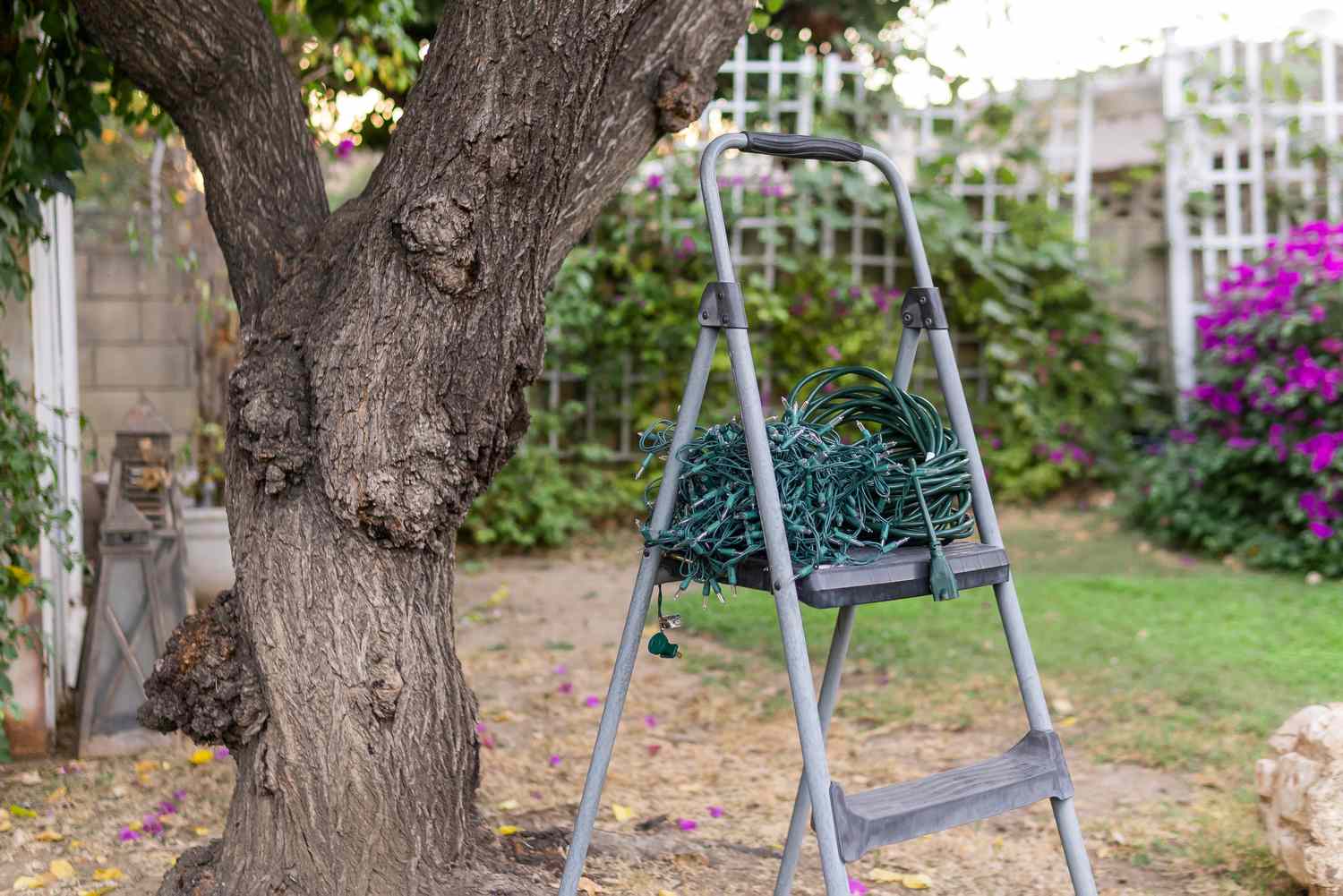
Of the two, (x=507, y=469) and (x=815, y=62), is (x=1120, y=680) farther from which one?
(x=815, y=62)

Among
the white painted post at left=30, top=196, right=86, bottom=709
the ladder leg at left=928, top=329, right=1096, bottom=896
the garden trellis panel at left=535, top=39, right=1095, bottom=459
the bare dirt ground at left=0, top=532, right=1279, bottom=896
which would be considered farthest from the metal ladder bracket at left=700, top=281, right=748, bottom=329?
the garden trellis panel at left=535, top=39, right=1095, bottom=459

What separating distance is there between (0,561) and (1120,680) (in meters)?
3.54

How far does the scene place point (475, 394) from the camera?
2.22 m

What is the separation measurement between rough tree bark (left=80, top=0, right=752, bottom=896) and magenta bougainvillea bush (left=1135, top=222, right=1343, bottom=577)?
4392 mm

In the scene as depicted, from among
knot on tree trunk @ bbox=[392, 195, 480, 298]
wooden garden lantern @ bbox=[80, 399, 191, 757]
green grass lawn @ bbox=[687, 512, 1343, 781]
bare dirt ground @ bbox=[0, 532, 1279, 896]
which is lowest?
bare dirt ground @ bbox=[0, 532, 1279, 896]

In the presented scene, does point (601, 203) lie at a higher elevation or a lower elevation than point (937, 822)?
higher

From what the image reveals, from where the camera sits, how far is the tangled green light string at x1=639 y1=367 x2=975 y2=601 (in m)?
1.87

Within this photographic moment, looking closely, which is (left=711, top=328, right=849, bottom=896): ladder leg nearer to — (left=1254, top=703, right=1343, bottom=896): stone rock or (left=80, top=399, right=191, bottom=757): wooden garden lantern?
(left=1254, top=703, right=1343, bottom=896): stone rock

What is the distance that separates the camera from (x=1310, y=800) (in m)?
2.46

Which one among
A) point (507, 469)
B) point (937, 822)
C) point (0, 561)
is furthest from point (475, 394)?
point (507, 469)

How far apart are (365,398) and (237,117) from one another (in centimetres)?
72

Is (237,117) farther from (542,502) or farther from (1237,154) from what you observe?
(1237,154)

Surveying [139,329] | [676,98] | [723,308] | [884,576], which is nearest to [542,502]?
[139,329]

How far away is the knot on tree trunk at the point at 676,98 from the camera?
99.0 inches
